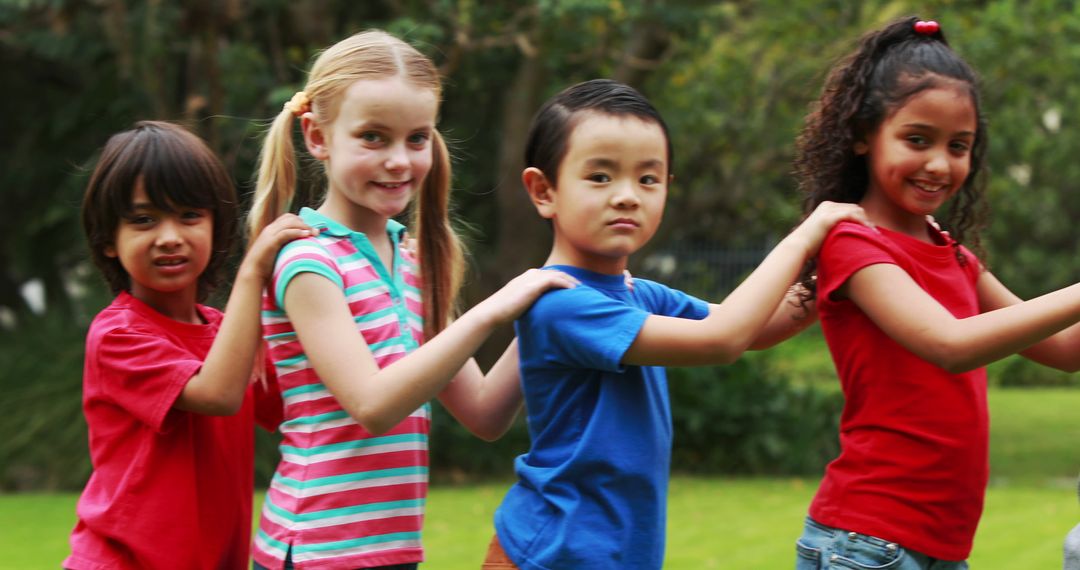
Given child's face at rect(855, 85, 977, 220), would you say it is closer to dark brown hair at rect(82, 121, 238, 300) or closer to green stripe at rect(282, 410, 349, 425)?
green stripe at rect(282, 410, 349, 425)

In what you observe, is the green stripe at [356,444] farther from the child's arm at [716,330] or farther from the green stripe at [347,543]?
the child's arm at [716,330]

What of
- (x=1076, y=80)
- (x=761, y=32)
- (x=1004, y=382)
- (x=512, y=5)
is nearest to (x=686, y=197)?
(x=761, y=32)

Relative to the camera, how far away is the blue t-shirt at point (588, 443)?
2479 mm

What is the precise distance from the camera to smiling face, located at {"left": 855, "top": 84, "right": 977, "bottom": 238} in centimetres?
270

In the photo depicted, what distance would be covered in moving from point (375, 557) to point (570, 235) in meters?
0.76

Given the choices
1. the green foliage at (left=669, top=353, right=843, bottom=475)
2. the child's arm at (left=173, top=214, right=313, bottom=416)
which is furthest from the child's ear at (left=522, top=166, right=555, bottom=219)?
the green foliage at (left=669, top=353, right=843, bottom=475)

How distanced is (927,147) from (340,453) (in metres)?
1.37

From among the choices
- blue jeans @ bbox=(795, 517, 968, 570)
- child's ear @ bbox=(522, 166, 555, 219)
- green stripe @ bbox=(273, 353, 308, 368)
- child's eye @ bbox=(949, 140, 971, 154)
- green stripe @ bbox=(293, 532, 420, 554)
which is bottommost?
blue jeans @ bbox=(795, 517, 968, 570)

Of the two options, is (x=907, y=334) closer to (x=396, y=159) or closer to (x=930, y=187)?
(x=930, y=187)

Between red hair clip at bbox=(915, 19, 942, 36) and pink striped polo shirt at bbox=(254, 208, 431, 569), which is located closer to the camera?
pink striped polo shirt at bbox=(254, 208, 431, 569)

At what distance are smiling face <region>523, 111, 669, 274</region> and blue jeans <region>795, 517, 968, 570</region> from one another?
76 centimetres

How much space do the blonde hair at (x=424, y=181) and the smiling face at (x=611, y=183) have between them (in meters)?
0.40

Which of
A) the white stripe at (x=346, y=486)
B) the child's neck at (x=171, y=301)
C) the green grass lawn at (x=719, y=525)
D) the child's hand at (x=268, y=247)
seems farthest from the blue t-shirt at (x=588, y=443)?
the green grass lawn at (x=719, y=525)

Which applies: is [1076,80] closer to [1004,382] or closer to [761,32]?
[761,32]
